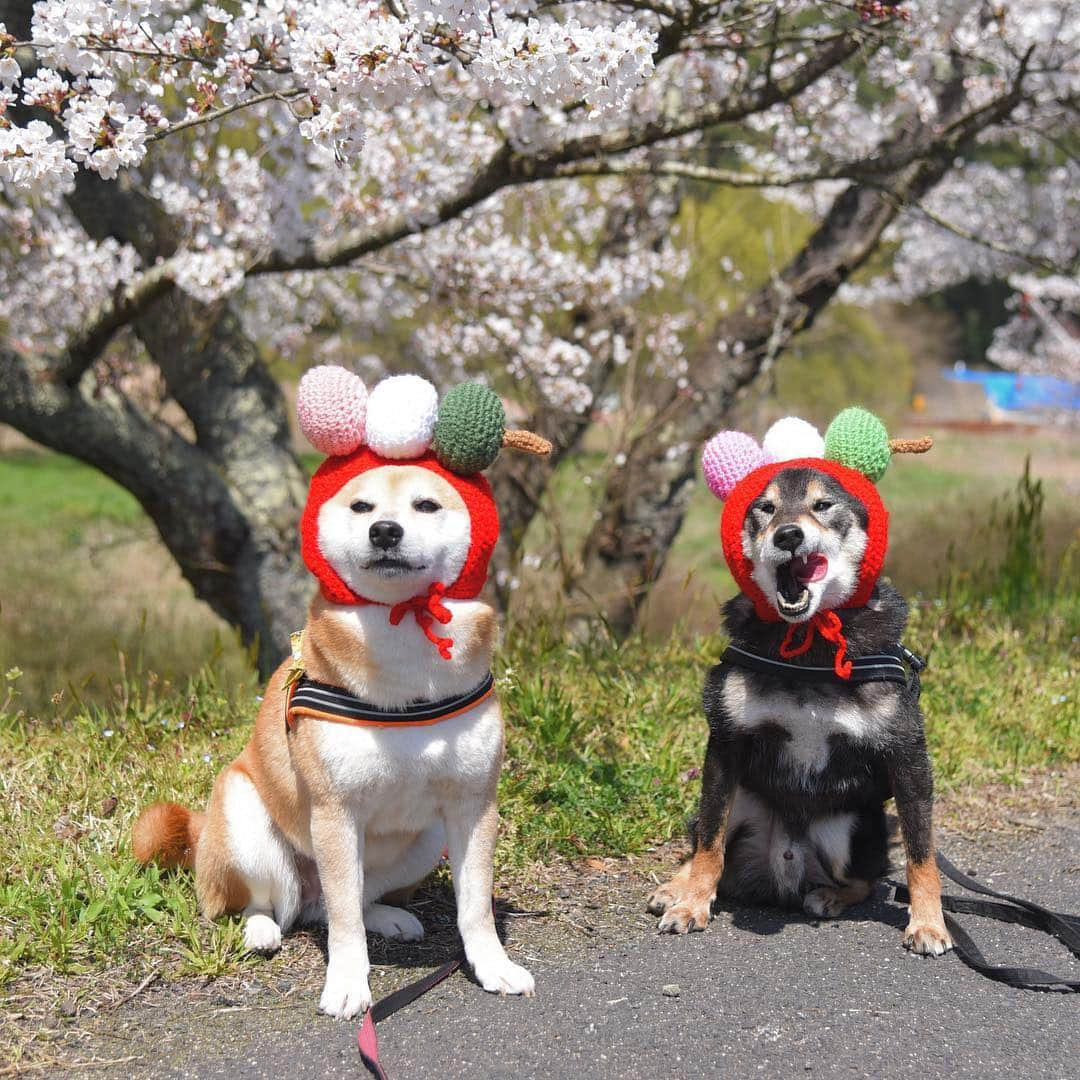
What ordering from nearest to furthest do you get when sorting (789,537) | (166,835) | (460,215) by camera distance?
(789,537)
(166,835)
(460,215)

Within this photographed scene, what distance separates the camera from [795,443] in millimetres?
3266

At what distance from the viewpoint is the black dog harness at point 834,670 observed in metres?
3.09

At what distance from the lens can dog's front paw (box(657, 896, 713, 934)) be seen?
324 cm

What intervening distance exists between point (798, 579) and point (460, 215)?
164 inches

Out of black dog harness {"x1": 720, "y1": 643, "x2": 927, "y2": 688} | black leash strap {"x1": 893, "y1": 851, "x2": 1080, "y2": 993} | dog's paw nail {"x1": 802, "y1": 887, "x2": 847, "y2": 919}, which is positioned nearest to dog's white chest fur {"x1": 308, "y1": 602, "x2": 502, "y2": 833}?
black dog harness {"x1": 720, "y1": 643, "x2": 927, "y2": 688}

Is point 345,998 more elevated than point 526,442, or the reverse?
point 526,442

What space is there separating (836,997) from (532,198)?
6.58 m

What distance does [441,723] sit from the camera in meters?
2.79

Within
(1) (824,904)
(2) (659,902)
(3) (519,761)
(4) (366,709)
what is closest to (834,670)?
(1) (824,904)

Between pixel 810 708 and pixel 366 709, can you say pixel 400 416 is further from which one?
pixel 810 708

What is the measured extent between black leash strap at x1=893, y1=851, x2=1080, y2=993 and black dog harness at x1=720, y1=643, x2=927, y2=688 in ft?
→ 2.34

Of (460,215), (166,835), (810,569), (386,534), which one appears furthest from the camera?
(460,215)

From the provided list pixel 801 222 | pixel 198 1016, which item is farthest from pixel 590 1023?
pixel 801 222

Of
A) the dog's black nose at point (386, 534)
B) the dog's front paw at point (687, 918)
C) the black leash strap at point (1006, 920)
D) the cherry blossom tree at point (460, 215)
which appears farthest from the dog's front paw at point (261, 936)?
the cherry blossom tree at point (460, 215)
